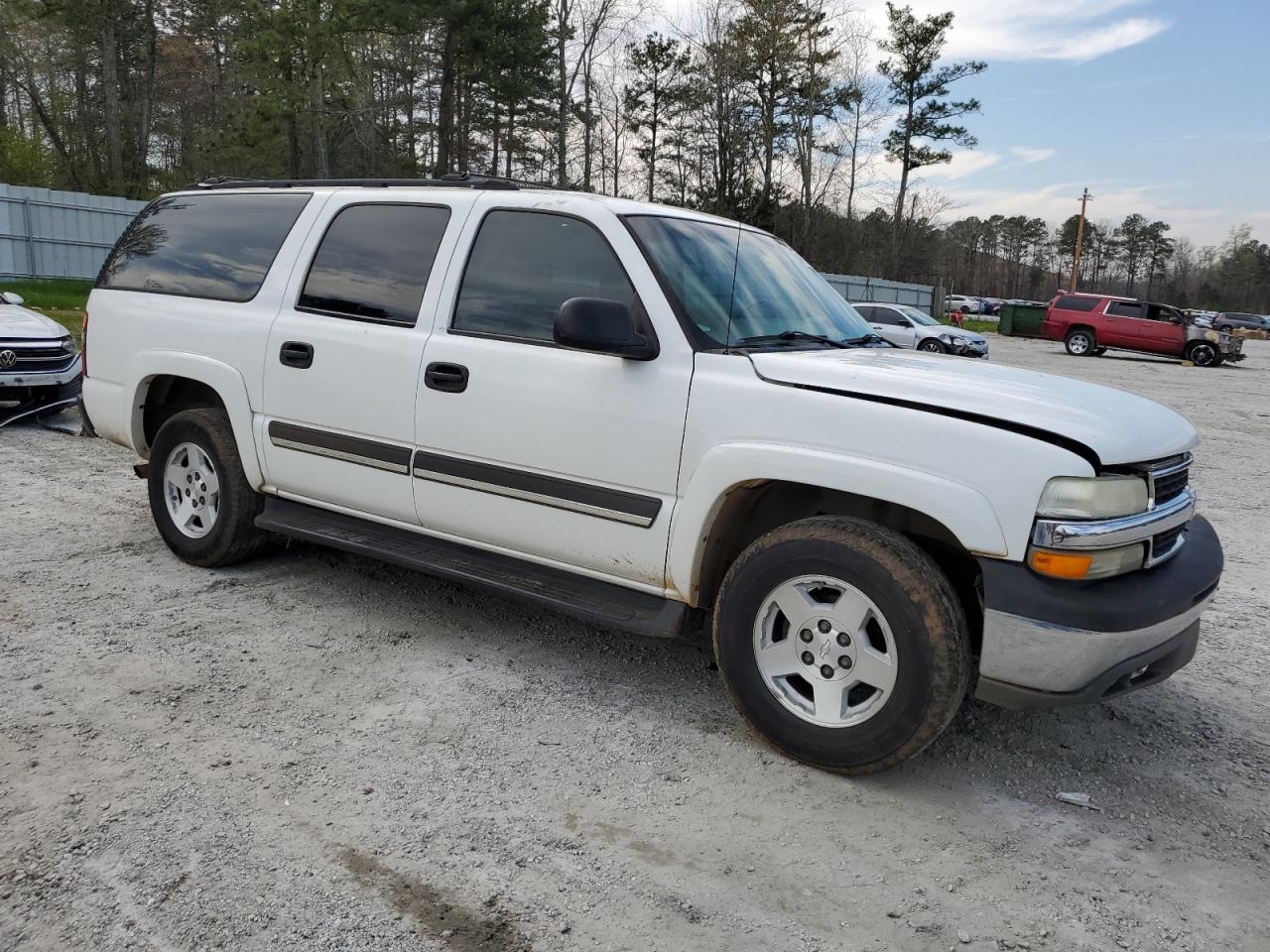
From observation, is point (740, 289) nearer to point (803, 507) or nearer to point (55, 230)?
point (803, 507)

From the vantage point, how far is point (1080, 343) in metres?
28.5

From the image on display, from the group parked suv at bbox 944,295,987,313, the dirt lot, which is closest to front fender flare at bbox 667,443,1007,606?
the dirt lot

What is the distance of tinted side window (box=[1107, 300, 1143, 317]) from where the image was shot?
2757 cm

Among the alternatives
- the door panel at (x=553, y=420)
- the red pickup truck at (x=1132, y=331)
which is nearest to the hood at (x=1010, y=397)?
the door panel at (x=553, y=420)

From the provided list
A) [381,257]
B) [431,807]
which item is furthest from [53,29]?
[431,807]

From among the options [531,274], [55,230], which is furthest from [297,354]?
[55,230]

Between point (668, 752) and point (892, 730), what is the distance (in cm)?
78

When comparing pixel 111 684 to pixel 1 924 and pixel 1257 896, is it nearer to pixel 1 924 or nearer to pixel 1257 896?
pixel 1 924

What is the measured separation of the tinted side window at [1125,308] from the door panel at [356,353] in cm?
2808

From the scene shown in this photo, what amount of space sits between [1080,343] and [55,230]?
2761cm

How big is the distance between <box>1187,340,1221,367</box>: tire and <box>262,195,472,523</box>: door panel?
28.0m

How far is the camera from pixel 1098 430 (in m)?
2.79

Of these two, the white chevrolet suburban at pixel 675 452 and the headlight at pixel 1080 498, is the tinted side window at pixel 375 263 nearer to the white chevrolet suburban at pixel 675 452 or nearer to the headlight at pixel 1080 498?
the white chevrolet suburban at pixel 675 452

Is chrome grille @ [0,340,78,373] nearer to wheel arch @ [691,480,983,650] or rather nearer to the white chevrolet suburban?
the white chevrolet suburban
